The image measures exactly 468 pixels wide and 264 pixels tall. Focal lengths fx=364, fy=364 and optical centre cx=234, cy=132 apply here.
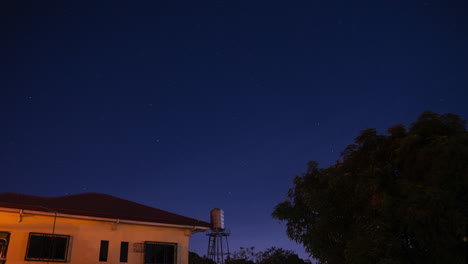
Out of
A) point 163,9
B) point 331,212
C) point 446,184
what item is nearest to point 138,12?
point 163,9

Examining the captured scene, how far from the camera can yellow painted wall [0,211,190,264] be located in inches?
476

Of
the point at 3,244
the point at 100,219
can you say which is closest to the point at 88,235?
the point at 100,219

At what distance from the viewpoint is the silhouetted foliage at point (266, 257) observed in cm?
3931

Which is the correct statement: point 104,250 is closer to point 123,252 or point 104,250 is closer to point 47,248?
point 123,252

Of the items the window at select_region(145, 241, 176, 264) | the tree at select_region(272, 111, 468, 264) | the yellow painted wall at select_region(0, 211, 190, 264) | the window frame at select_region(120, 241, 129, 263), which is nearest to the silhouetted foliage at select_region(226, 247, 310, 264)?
the window at select_region(145, 241, 176, 264)

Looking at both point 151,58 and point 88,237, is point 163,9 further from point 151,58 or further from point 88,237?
point 88,237

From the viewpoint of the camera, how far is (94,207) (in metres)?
15.1

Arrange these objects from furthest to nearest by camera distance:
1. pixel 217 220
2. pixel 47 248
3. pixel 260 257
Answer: pixel 260 257 < pixel 217 220 < pixel 47 248

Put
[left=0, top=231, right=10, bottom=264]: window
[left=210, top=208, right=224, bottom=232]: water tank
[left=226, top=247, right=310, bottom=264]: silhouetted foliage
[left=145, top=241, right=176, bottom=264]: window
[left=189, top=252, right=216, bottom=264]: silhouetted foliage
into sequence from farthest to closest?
[left=226, top=247, right=310, bottom=264]: silhouetted foliage → [left=189, top=252, right=216, bottom=264]: silhouetted foliage → [left=210, top=208, right=224, bottom=232]: water tank → [left=145, top=241, right=176, bottom=264]: window → [left=0, top=231, right=10, bottom=264]: window

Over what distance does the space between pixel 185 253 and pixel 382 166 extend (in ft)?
28.6

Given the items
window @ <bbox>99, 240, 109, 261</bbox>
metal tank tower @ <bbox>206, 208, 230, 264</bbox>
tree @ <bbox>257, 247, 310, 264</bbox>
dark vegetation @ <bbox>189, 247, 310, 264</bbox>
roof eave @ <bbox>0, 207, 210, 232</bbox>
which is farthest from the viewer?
tree @ <bbox>257, 247, 310, 264</bbox>

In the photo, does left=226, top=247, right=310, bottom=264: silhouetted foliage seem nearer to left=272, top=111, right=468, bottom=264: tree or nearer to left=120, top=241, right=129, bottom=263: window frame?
left=272, top=111, right=468, bottom=264: tree

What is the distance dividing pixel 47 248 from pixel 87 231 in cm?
139

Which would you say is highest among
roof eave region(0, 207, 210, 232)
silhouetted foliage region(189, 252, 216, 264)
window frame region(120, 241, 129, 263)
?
silhouetted foliage region(189, 252, 216, 264)
